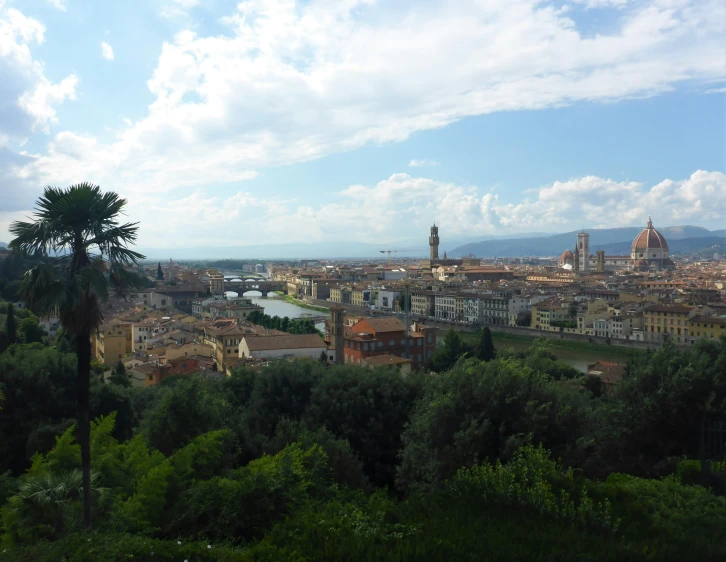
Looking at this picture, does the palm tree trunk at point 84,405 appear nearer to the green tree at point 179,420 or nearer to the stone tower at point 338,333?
the green tree at point 179,420

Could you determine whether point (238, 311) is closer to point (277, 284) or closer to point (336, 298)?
point (336, 298)

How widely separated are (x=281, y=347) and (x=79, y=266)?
13.6 m

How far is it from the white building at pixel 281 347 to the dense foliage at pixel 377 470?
792 cm

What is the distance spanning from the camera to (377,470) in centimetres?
750

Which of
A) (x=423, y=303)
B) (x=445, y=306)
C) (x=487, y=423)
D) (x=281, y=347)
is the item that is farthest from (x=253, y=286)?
(x=487, y=423)

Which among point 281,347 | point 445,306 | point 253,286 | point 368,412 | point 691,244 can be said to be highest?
point 691,244

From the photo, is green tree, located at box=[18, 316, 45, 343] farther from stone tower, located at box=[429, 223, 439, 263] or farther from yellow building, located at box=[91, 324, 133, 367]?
stone tower, located at box=[429, 223, 439, 263]

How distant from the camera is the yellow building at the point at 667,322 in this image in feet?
80.7

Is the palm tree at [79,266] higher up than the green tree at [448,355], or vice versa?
the palm tree at [79,266]

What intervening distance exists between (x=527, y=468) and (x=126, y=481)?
285 cm

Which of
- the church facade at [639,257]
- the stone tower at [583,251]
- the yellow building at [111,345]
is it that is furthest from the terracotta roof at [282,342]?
the stone tower at [583,251]

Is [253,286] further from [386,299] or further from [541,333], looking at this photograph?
[541,333]

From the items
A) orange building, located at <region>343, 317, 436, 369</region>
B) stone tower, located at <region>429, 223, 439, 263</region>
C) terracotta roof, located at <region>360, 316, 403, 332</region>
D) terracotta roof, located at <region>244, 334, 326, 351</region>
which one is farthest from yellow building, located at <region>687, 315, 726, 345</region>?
stone tower, located at <region>429, 223, 439, 263</region>

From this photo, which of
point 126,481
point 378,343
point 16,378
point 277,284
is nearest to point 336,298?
point 277,284
